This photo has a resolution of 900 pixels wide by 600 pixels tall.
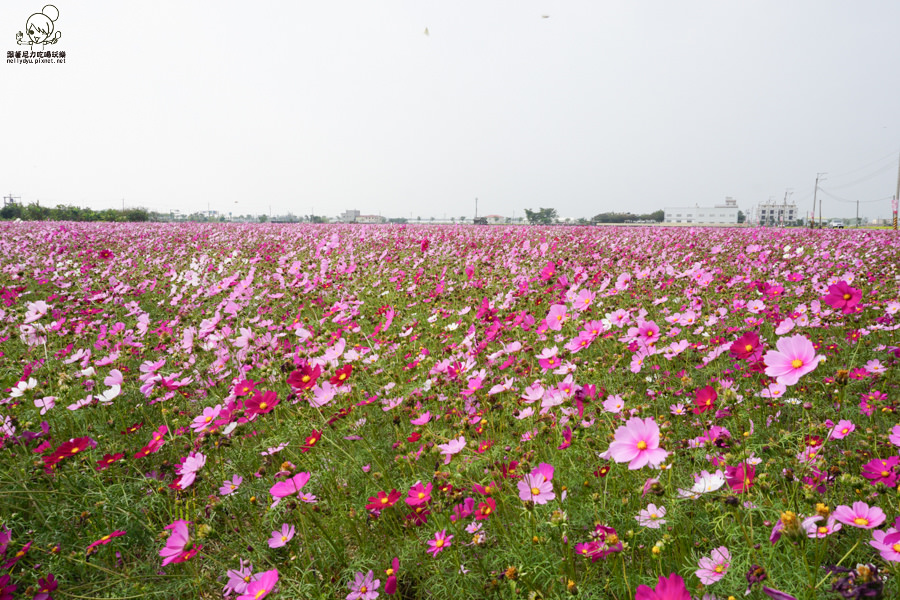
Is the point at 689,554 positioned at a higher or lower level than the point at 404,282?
lower

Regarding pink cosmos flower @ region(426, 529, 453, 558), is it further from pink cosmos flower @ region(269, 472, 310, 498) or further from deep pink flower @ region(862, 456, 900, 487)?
deep pink flower @ region(862, 456, 900, 487)

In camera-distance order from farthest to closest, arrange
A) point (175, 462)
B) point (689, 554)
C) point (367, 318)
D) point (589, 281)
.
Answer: point (367, 318) < point (589, 281) < point (175, 462) < point (689, 554)

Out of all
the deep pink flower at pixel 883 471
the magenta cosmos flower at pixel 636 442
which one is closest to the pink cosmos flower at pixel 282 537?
the magenta cosmos flower at pixel 636 442

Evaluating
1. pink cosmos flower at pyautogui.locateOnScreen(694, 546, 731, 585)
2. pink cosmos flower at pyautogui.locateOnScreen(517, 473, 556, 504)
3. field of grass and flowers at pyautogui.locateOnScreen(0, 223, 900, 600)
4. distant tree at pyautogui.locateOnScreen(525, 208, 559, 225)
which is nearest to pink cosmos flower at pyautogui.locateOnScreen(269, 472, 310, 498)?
field of grass and flowers at pyautogui.locateOnScreen(0, 223, 900, 600)

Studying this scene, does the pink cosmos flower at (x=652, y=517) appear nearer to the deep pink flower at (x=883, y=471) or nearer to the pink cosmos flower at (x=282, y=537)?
the deep pink flower at (x=883, y=471)

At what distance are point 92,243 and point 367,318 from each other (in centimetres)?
727

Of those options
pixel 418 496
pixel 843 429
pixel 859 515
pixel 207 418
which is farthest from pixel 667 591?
pixel 207 418

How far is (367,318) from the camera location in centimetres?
375

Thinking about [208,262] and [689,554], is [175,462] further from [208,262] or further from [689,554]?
[208,262]

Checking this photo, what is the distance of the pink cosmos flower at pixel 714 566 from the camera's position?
0.88m

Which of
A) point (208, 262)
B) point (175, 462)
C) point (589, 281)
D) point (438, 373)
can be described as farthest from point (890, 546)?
point (208, 262)

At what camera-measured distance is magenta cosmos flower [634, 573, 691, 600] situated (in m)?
0.67

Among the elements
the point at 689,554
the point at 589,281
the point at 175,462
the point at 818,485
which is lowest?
the point at 175,462

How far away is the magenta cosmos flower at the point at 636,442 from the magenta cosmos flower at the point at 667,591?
0.60 feet
